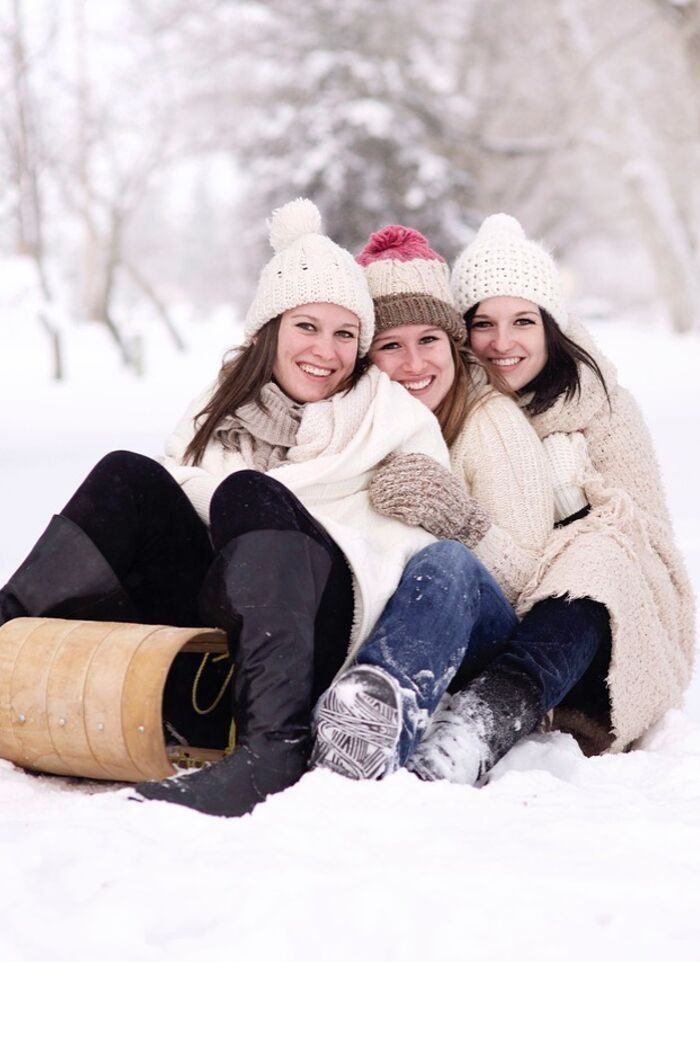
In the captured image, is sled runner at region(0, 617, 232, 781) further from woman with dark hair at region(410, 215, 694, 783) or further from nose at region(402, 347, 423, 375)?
nose at region(402, 347, 423, 375)

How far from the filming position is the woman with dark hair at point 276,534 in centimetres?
227

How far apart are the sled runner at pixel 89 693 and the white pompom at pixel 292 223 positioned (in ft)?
3.94

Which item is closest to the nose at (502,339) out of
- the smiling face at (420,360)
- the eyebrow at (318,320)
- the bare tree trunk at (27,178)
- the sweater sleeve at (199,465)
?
the smiling face at (420,360)

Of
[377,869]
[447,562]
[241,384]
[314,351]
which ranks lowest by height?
[377,869]

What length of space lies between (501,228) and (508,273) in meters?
0.19

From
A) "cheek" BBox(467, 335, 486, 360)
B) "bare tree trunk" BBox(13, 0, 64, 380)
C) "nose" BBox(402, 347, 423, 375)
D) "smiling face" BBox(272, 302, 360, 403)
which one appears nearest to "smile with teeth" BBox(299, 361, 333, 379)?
"smiling face" BBox(272, 302, 360, 403)

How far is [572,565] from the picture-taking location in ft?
8.94

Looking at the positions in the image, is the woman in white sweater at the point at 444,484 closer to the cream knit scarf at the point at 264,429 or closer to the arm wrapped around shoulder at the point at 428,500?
the arm wrapped around shoulder at the point at 428,500

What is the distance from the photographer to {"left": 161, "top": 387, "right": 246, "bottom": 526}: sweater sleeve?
2.79 m

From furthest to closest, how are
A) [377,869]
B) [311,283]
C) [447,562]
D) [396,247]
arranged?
[396,247]
[311,283]
[447,562]
[377,869]

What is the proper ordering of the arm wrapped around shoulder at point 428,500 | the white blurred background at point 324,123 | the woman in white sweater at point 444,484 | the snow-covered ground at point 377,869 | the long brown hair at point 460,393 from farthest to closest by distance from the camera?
1. the white blurred background at point 324,123
2. the long brown hair at point 460,393
3. the arm wrapped around shoulder at point 428,500
4. the woman in white sweater at point 444,484
5. the snow-covered ground at point 377,869

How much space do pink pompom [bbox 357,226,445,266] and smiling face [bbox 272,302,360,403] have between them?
0.37 m

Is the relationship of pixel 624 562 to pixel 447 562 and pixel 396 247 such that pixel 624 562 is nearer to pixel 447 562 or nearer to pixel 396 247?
pixel 447 562


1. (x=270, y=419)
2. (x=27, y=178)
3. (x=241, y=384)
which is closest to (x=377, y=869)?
(x=270, y=419)
